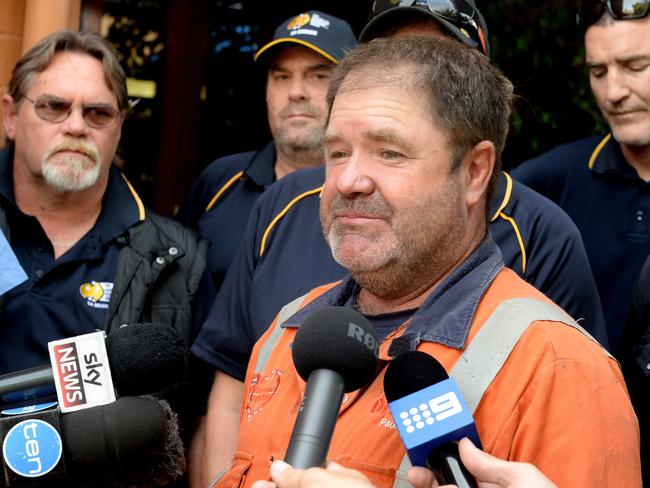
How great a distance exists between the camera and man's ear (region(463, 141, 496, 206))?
103 inches

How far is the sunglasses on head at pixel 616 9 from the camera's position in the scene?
407cm

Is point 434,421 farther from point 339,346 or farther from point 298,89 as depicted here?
point 298,89

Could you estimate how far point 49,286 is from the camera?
361 centimetres

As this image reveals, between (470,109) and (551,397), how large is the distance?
821mm

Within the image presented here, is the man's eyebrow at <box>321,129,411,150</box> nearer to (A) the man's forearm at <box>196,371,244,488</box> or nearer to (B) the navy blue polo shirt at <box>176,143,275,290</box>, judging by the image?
(A) the man's forearm at <box>196,371,244,488</box>

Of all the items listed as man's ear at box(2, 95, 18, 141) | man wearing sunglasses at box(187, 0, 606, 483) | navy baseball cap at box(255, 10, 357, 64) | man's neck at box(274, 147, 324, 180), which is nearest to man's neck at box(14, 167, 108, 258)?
man's ear at box(2, 95, 18, 141)

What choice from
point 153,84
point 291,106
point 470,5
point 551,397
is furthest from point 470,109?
point 153,84

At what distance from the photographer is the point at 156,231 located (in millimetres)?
3885

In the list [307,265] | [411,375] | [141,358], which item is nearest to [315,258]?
[307,265]

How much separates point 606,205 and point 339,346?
2431mm

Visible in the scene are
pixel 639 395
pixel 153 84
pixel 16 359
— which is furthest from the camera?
pixel 153 84

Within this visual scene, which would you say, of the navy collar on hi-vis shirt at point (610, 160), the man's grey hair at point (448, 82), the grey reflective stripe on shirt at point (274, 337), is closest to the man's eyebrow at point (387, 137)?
the man's grey hair at point (448, 82)

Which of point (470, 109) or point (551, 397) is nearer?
point (551, 397)

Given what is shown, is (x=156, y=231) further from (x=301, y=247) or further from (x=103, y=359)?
(x=103, y=359)
